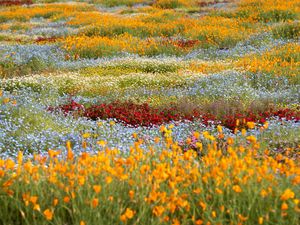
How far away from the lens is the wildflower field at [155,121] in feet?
12.8

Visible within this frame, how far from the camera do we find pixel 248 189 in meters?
3.80

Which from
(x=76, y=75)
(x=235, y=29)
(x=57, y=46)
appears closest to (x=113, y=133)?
(x=76, y=75)

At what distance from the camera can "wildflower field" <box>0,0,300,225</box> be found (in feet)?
12.8

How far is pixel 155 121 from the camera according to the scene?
8539 millimetres

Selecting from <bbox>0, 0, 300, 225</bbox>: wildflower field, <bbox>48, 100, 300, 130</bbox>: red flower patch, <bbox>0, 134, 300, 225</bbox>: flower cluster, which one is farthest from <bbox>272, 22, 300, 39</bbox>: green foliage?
<bbox>0, 134, 300, 225</bbox>: flower cluster

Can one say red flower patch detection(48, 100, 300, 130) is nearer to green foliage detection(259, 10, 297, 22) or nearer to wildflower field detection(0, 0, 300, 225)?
wildflower field detection(0, 0, 300, 225)

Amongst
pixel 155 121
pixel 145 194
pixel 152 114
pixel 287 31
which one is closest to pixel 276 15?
pixel 287 31

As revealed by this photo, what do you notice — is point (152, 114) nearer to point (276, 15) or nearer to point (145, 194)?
point (145, 194)

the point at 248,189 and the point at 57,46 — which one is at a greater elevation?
the point at 248,189

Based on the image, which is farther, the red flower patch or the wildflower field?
the red flower patch

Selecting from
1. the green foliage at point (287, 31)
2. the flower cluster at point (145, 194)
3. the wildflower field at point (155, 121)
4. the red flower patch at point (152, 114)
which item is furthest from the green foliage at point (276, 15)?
the flower cluster at point (145, 194)

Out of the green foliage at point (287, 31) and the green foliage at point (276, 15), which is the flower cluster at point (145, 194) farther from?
the green foliage at point (276, 15)

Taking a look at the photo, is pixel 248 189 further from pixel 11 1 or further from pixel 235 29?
pixel 11 1

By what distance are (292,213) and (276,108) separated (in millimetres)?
5731
